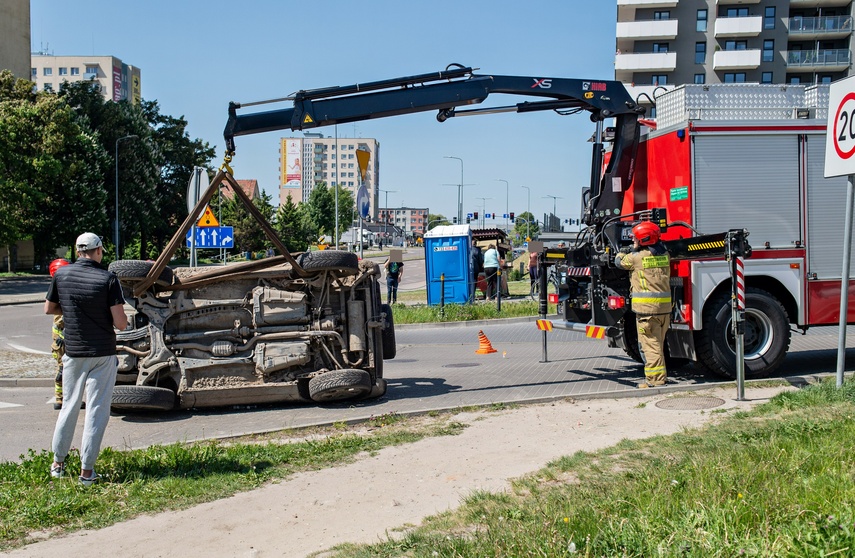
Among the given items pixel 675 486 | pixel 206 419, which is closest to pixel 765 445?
pixel 675 486

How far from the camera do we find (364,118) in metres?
11.2

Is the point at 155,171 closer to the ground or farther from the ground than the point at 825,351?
farther from the ground

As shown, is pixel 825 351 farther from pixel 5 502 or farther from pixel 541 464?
pixel 5 502

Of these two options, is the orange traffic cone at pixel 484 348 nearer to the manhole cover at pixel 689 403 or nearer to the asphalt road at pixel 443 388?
the asphalt road at pixel 443 388

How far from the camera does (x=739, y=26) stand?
6438 centimetres

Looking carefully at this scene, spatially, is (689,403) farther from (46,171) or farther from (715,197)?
(46,171)

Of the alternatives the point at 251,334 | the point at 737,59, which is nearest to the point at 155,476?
the point at 251,334

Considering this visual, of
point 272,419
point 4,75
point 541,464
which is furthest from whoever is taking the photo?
point 4,75

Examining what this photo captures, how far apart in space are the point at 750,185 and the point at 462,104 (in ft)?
13.2

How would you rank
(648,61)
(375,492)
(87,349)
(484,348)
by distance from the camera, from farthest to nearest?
(648,61) → (484,348) → (87,349) → (375,492)

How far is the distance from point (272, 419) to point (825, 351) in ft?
30.7

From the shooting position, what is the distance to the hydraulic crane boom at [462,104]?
10938 mm

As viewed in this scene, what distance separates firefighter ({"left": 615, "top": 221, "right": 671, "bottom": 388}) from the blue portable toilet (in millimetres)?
15647

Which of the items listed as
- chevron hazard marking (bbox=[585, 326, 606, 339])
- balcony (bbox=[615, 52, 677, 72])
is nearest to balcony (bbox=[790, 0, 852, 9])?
balcony (bbox=[615, 52, 677, 72])
